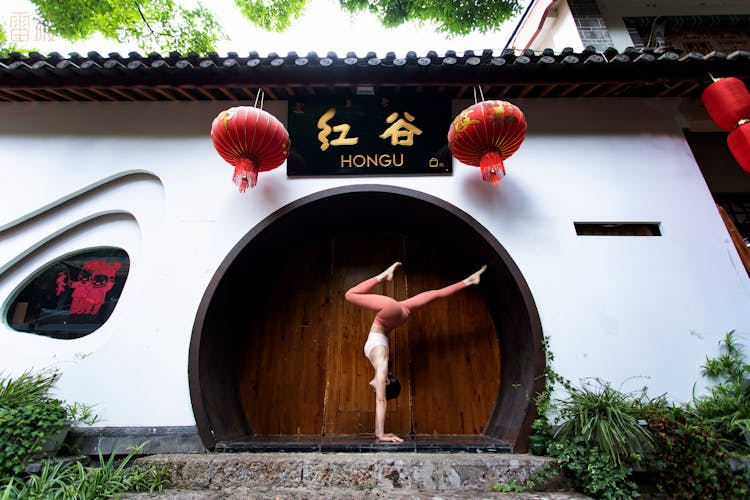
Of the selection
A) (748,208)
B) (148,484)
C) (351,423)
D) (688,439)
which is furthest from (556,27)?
(148,484)

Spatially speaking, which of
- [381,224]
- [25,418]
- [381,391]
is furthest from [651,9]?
[25,418]

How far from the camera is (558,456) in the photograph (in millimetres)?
3309

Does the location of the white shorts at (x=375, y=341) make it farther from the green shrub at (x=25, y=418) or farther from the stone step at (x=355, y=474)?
the green shrub at (x=25, y=418)

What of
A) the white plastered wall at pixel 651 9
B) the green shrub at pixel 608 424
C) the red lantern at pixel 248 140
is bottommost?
the green shrub at pixel 608 424

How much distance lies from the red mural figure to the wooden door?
177 cm

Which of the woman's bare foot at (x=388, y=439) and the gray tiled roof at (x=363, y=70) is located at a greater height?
the gray tiled roof at (x=363, y=70)

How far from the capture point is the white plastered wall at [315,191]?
3.90 m

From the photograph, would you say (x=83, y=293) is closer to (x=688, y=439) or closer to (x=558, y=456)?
(x=558, y=456)

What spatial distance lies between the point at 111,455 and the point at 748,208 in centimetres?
878

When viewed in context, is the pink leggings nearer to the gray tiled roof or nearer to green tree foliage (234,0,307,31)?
the gray tiled roof

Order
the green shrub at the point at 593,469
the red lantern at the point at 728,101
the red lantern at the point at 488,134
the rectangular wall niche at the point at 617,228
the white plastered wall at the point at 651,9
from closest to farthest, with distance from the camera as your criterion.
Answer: the green shrub at the point at 593,469 → the red lantern at the point at 488,134 → the red lantern at the point at 728,101 → the rectangular wall niche at the point at 617,228 → the white plastered wall at the point at 651,9

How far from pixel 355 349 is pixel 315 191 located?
220 centimetres

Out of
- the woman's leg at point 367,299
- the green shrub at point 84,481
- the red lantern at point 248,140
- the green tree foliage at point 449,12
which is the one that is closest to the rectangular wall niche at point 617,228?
the woman's leg at point 367,299

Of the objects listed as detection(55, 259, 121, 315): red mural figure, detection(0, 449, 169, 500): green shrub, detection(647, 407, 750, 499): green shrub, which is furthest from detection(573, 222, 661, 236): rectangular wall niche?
detection(55, 259, 121, 315): red mural figure
